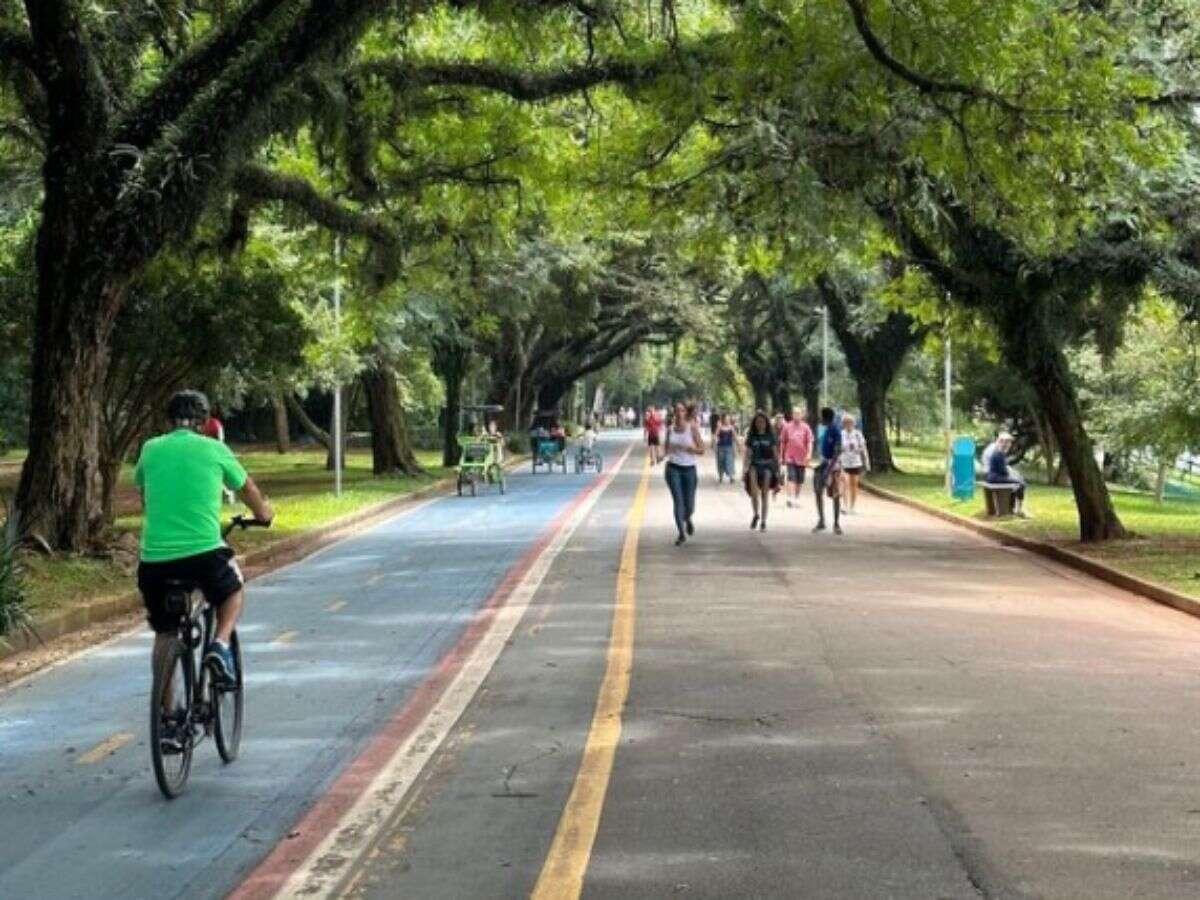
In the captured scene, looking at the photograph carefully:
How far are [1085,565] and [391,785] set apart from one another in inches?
474

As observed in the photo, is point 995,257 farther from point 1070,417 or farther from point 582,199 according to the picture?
point 582,199

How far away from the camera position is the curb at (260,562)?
37.0 feet

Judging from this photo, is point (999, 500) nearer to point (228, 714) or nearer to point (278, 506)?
point (278, 506)

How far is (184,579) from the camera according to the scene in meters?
6.50

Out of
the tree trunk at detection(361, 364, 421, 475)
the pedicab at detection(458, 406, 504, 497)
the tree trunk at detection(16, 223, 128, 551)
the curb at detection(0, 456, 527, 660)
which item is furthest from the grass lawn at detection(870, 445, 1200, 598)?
the tree trunk at detection(361, 364, 421, 475)

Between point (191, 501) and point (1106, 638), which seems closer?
point (191, 501)

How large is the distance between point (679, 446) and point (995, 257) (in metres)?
5.15

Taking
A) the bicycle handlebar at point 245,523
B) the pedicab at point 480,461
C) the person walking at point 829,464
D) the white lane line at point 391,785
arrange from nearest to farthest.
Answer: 1. the white lane line at point 391,785
2. the bicycle handlebar at point 245,523
3. the person walking at point 829,464
4. the pedicab at point 480,461

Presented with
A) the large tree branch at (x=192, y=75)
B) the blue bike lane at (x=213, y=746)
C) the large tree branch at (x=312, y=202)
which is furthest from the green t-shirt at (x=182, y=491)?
the large tree branch at (x=312, y=202)

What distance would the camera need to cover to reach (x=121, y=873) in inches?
206

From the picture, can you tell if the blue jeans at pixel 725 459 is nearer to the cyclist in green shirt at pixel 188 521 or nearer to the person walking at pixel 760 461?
the person walking at pixel 760 461

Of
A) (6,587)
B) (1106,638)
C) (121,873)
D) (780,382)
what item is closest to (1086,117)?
(1106,638)

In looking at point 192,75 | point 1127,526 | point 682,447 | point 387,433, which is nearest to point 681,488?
point 682,447

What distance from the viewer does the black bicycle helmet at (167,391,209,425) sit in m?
6.71
